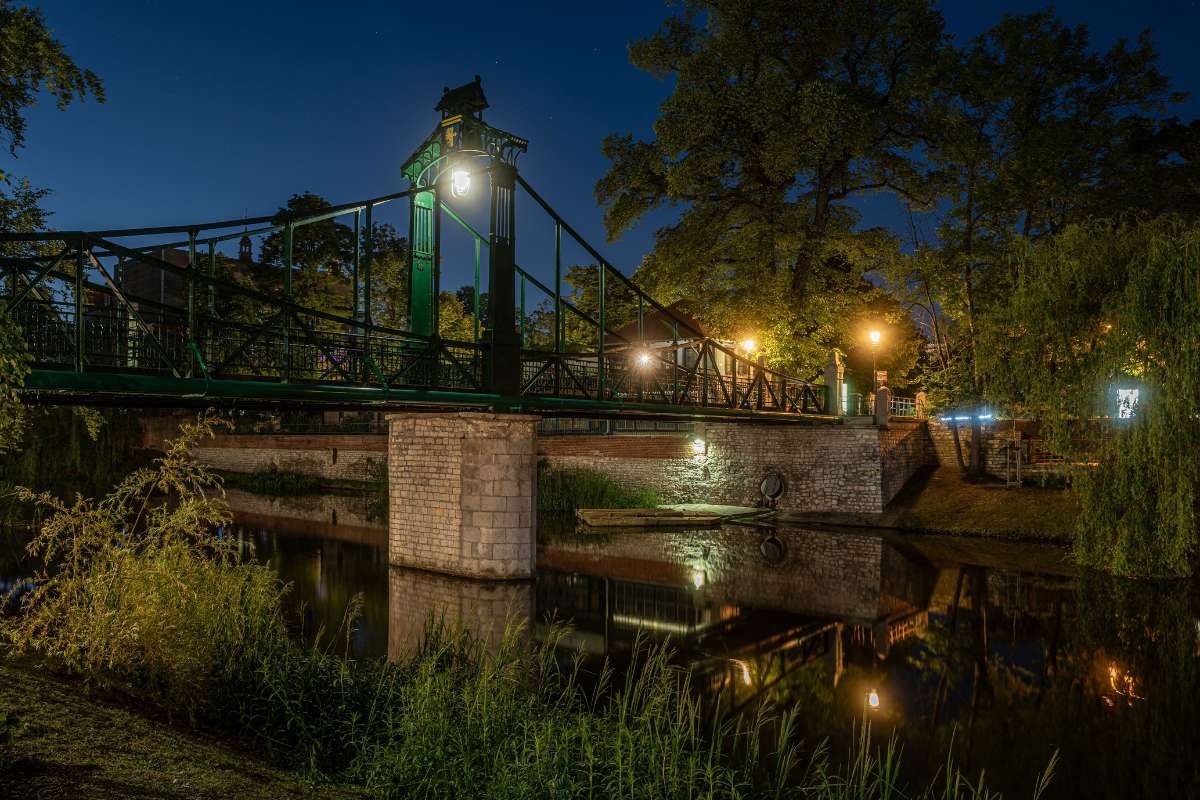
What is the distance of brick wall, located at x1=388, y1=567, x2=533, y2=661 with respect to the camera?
377 inches

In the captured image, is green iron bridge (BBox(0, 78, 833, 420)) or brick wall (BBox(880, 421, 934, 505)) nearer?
green iron bridge (BBox(0, 78, 833, 420))

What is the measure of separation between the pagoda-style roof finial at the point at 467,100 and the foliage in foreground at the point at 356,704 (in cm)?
843

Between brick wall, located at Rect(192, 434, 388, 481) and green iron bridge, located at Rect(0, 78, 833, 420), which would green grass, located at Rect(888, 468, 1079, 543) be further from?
brick wall, located at Rect(192, 434, 388, 481)

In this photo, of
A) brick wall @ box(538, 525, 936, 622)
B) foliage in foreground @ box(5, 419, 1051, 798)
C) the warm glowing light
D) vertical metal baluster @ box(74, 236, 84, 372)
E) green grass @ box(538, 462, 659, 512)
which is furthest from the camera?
green grass @ box(538, 462, 659, 512)

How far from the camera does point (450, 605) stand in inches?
434

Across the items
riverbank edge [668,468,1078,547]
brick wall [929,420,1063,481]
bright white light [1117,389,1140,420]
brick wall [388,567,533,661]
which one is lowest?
brick wall [388,567,533,661]

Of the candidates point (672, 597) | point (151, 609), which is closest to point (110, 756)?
point (151, 609)

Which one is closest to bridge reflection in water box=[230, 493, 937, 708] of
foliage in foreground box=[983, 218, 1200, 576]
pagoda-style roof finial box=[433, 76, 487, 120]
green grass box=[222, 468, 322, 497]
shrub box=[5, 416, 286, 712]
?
shrub box=[5, 416, 286, 712]

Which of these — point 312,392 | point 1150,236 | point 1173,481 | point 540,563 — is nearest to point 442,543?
point 540,563

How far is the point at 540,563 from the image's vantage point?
48.4 ft

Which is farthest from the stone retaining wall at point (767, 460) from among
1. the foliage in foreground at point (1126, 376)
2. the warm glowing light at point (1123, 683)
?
the warm glowing light at point (1123, 683)

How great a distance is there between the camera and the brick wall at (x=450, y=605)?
31.4ft

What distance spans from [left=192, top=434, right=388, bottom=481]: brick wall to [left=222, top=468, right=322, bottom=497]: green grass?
0.99ft

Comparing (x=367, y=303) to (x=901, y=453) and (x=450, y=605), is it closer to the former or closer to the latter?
(x=450, y=605)
